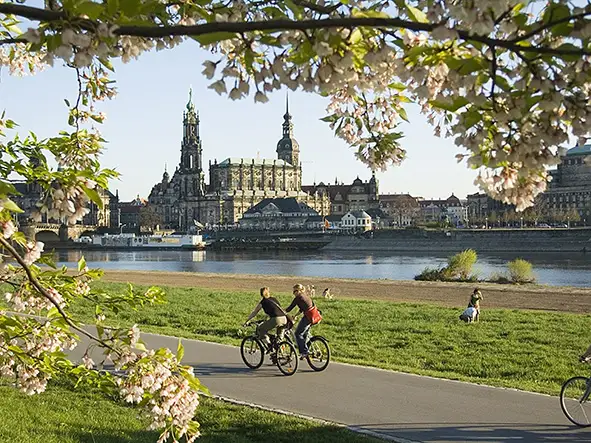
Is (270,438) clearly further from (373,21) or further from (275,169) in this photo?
(275,169)

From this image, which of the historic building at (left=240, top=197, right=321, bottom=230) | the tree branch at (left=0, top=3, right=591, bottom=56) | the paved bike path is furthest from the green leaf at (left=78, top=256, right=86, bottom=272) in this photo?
the historic building at (left=240, top=197, right=321, bottom=230)

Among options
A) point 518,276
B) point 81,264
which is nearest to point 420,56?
point 81,264

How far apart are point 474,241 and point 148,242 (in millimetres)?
56212

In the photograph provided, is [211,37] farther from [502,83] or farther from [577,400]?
[577,400]

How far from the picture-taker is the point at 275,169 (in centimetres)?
15612

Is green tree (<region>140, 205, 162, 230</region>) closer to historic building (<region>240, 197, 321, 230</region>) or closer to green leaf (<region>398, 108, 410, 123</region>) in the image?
historic building (<region>240, 197, 321, 230</region>)

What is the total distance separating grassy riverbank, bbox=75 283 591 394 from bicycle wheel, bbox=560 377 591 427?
1418 mm

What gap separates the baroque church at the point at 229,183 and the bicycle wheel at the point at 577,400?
141278 mm

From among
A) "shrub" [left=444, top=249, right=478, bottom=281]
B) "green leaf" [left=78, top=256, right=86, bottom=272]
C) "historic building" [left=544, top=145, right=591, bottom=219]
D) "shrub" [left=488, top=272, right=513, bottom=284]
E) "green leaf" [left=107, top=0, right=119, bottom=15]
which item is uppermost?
"historic building" [left=544, top=145, right=591, bottom=219]

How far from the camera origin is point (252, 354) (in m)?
10.3

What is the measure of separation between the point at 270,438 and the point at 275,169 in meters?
150

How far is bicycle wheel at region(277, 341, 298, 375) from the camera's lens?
382 inches

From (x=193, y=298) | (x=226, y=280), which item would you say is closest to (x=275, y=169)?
(x=226, y=280)

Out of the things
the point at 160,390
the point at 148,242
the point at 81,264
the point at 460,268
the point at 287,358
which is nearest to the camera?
the point at 160,390
